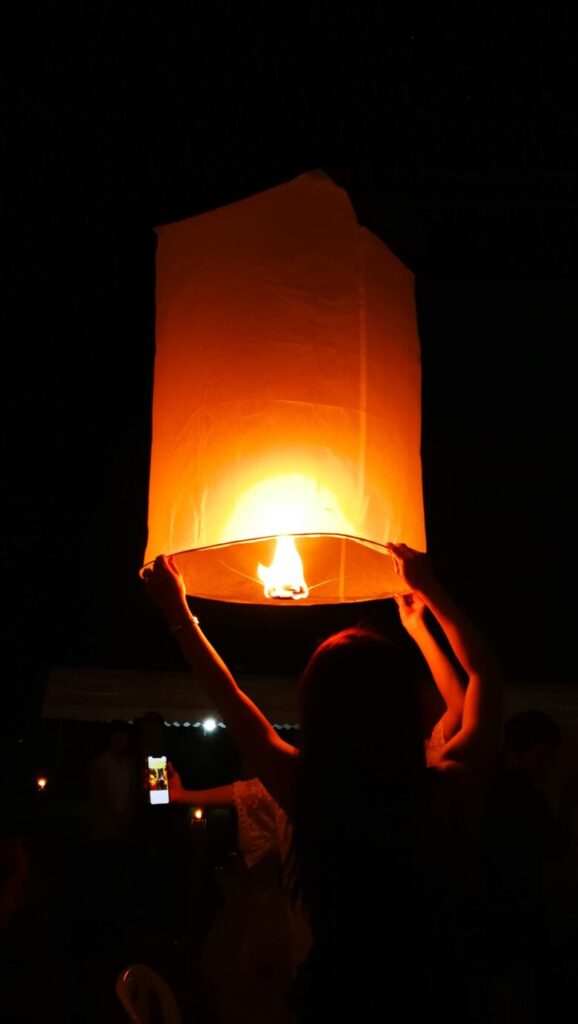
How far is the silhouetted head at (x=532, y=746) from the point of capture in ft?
8.67

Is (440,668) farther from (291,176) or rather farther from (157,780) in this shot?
(157,780)

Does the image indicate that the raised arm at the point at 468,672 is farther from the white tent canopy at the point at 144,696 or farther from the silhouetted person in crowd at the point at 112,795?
the white tent canopy at the point at 144,696

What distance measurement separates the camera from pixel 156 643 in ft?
23.6

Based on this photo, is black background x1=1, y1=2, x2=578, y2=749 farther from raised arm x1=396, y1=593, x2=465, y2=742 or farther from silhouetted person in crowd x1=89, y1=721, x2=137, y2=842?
silhouetted person in crowd x1=89, y1=721, x2=137, y2=842

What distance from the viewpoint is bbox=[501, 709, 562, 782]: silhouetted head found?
264 centimetres

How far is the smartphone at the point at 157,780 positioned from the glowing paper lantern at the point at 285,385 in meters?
1.53

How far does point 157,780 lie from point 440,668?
1.84 m

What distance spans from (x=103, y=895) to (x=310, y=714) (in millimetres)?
3326

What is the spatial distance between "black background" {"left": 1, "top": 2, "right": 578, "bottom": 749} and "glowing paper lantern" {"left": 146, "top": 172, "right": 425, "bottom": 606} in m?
0.15

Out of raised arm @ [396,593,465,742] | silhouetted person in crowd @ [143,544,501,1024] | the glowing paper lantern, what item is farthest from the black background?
silhouetted person in crowd @ [143,544,501,1024]

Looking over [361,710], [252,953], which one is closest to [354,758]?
[361,710]

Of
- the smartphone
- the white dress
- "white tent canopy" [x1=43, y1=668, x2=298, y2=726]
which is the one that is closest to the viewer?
the white dress

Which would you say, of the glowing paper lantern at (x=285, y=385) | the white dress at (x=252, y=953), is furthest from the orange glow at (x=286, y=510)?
the white dress at (x=252, y=953)

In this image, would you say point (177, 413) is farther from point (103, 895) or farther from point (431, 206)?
point (103, 895)
